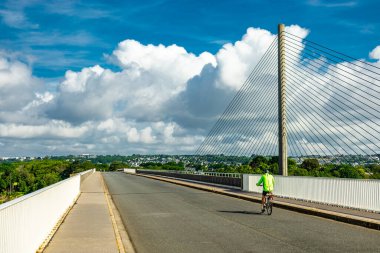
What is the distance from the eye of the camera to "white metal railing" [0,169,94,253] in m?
6.64

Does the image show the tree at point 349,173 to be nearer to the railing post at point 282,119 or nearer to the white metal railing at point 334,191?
the railing post at point 282,119

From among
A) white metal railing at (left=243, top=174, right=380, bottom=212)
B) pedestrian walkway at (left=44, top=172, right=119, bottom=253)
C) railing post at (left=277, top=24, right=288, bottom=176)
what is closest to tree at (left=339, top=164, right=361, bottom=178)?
railing post at (left=277, top=24, right=288, bottom=176)

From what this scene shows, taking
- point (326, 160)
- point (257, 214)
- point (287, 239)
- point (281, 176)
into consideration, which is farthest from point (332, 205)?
point (326, 160)

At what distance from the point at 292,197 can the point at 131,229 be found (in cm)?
1181

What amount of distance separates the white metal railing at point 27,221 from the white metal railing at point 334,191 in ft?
36.8

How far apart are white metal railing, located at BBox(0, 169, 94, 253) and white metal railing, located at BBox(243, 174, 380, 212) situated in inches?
441

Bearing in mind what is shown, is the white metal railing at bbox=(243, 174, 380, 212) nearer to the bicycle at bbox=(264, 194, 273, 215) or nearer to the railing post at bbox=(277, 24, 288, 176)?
the railing post at bbox=(277, 24, 288, 176)

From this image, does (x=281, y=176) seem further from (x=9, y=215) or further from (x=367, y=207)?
(x=9, y=215)

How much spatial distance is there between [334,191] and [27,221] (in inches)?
562

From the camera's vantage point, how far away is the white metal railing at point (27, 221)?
6644 millimetres

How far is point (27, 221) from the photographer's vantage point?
852 cm

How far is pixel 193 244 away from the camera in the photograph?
10961 millimetres

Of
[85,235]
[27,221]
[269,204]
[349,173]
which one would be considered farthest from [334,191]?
[349,173]

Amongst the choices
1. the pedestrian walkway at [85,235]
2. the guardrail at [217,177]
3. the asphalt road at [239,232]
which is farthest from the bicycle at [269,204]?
the guardrail at [217,177]
